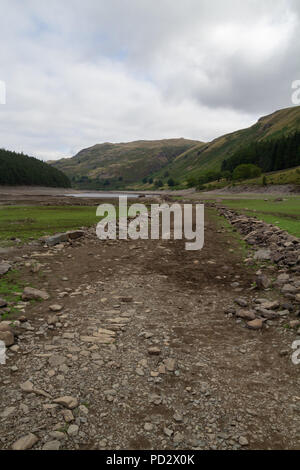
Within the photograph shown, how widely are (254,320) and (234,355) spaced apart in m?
Answer: 1.66

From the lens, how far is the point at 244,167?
127312mm

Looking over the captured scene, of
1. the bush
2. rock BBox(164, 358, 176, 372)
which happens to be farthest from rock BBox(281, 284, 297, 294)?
the bush

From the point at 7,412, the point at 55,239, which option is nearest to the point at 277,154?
the point at 55,239

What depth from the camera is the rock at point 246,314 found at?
7.50m

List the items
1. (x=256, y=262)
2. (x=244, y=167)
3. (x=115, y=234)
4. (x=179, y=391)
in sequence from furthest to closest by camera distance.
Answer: (x=244, y=167)
(x=115, y=234)
(x=256, y=262)
(x=179, y=391)

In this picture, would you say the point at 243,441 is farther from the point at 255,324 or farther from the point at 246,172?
the point at 246,172

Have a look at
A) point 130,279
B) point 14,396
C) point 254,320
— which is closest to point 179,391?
point 14,396

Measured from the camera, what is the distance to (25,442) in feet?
12.0

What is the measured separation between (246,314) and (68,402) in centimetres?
531


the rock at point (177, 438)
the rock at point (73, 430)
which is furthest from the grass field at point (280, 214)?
the rock at point (73, 430)

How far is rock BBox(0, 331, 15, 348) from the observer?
5.97 m

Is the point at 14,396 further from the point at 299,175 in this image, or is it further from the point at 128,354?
the point at 299,175
